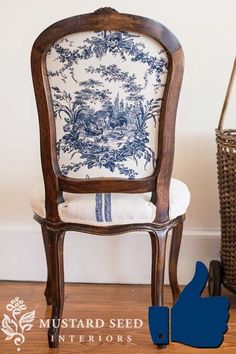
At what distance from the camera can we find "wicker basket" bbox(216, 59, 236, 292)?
161cm

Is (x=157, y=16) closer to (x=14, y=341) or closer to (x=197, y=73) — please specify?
(x=197, y=73)

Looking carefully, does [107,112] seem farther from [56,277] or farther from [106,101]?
[56,277]

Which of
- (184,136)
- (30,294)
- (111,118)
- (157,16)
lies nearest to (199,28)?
(157,16)

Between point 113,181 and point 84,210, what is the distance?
0.12 meters

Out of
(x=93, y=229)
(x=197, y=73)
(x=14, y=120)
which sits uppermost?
(x=197, y=73)

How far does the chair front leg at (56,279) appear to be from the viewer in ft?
4.85

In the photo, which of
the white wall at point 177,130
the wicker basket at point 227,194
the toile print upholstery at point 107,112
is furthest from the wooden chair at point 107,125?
the white wall at point 177,130

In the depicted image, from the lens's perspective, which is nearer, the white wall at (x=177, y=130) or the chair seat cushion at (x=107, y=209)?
the chair seat cushion at (x=107, y=209)

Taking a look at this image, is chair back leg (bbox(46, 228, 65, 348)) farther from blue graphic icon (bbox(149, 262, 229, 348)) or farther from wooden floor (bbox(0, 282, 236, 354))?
blue graphic icon (bbox(149, 262, 229, 348))

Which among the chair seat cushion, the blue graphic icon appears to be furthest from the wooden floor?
the chair seat cushion

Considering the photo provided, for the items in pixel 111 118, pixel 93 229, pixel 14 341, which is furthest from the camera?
pixel 14 341

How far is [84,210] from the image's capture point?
1413 mm

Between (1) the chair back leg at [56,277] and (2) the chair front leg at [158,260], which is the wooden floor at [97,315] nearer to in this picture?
(1) the chair back leg at [56,277]

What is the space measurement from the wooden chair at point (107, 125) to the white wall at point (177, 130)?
0.48 meters
